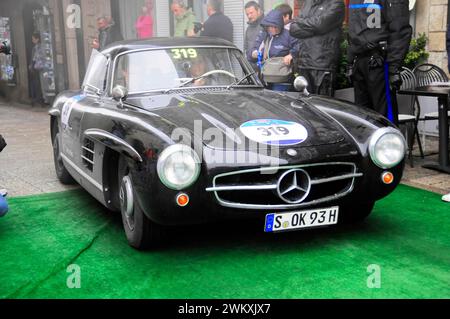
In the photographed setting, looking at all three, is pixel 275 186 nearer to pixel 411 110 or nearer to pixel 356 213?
pixel 356 213

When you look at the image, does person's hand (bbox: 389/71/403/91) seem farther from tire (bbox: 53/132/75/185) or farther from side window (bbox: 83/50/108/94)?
tire (bbox: 53/132/75/185)

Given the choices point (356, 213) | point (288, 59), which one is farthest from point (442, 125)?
point (356, 213)

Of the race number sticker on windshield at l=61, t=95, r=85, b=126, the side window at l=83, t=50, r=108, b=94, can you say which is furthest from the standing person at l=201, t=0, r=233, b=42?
the race number sticker on windshield at l=61, t=95, r=85, b=126

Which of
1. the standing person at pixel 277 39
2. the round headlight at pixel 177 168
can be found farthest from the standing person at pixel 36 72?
the round headlight at pixel 177 168

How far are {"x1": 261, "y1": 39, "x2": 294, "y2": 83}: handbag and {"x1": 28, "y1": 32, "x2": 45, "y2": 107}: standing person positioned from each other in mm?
10375

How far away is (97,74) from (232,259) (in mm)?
2206

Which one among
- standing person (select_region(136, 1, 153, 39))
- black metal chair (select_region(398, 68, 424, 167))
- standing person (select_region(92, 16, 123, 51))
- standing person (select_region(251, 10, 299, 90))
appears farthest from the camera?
standing person (select_region(92, 16, 123, 51))

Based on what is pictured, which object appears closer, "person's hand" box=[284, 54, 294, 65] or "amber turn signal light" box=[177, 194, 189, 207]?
"amber turn signal light" box=[177, 194, 189, 207]

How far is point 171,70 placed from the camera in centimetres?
469

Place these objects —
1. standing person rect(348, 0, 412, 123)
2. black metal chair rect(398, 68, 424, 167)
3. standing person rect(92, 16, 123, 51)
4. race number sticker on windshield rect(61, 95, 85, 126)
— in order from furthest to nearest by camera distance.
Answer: standing person rect(92, 16, 123, 51) < black metal chair rect(398, 68, 424, 167) < standing person rect(348, 0, 412, 123) < race number sticker on windshield rect(61, 95, 85, 126)

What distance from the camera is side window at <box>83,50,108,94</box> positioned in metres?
4.91

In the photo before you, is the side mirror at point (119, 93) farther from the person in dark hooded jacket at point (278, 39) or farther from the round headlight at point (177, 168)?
the person in dark hooded jacket at point (278, 39)

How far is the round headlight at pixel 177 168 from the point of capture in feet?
11.2
